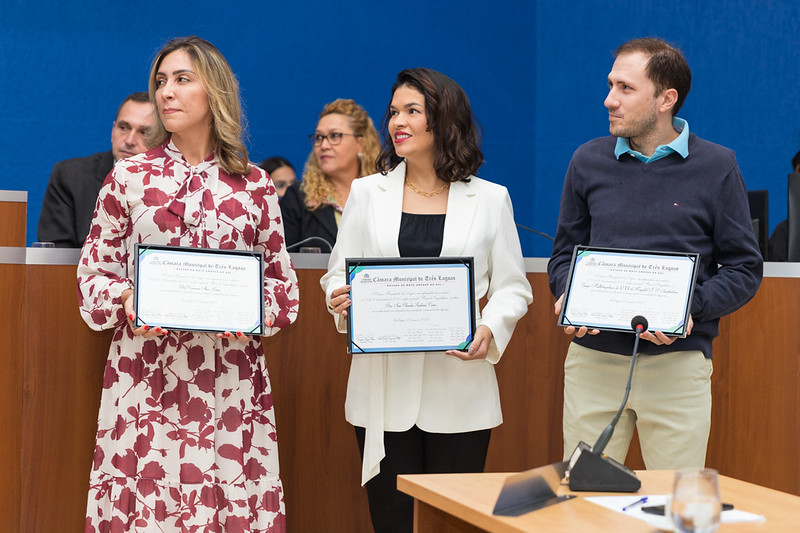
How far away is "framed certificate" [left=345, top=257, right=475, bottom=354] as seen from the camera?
265 cm

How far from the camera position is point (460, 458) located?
275 cm

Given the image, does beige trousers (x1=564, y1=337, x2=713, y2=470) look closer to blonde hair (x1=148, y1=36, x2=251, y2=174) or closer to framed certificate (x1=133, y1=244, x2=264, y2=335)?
framed certificate (x1=133, y1=244, x2=264, y2=335)

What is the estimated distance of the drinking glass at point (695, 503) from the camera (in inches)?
52.6

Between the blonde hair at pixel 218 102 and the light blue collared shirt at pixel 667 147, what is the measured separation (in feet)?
3.41

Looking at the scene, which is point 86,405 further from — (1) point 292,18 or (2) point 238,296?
(1) point 292,18

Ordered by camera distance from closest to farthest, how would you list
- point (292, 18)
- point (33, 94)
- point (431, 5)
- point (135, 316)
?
1. point (135, 316)
2. point (33, 94)
3. point (292, 18)
4. point (431, 5)

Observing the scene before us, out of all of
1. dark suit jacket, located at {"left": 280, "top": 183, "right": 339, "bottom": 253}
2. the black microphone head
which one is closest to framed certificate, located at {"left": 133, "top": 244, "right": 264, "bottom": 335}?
the black microphone head

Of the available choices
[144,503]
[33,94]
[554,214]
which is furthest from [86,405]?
[554,214]

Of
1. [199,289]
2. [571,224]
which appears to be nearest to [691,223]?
[571,224]

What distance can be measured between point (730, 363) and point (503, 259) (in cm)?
106

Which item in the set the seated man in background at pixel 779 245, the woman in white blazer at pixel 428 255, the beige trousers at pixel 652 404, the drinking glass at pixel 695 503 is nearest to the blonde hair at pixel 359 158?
the woman in white blazer at pixel 428 255

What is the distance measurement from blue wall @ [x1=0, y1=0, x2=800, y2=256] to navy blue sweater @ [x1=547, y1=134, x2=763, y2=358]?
3530mm

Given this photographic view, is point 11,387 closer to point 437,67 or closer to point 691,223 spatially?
point 691,223

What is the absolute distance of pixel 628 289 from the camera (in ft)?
8.11
